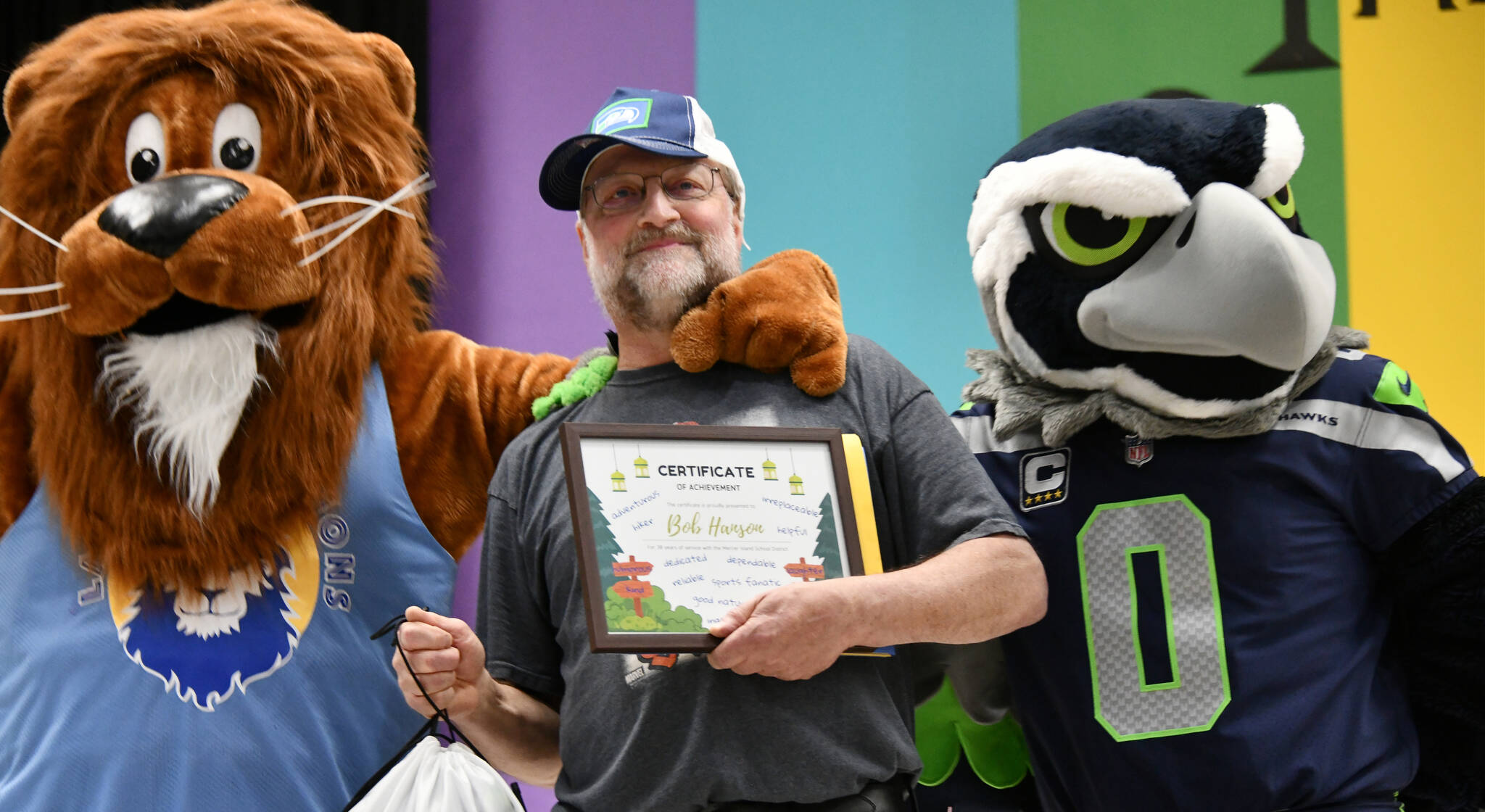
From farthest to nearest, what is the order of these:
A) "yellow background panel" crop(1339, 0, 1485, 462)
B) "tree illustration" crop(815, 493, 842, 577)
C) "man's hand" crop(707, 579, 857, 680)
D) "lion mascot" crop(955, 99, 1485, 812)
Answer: "yellow background panel" crop(1339, 0, 1485, 462) < "lion mascot" crop(955, 99, 1485, 812) < "tree illustration" crop(815, 493, 842, 577) < "man's hand" crop(707, 579, 857, 680)

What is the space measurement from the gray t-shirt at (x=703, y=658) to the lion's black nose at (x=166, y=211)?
0.48 meters

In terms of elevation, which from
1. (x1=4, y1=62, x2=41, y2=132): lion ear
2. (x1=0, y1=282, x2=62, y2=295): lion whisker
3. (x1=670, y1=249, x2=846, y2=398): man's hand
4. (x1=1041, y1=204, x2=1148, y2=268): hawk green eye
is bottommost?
(x1=670, y1=249, x2=846, y2=398): man's hand

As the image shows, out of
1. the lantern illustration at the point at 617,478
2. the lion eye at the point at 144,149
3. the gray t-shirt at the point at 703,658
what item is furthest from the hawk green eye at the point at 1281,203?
the lion eye at the point at 144,149

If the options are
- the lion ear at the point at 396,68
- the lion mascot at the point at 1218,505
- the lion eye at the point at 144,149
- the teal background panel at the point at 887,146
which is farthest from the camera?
the teal background panel at the point at 887,146

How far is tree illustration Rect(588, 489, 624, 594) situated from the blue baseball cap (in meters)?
0.49

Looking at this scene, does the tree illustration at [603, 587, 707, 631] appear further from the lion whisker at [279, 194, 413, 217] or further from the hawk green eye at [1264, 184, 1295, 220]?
the hawk green eye at [1264, 184, 1295, 220]

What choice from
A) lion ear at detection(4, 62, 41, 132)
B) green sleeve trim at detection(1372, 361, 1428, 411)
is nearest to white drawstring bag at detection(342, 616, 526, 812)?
lion ear at detection(4, 62, 41, 132)

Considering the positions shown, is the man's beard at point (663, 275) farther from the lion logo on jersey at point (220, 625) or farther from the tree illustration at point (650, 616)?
the lion logo on jersey at point (220, 625)

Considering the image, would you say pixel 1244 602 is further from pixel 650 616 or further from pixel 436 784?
pixel 436 784

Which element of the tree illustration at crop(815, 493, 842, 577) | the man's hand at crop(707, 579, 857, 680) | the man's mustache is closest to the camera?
the man's hand at crop(707, 579, 857, 680)

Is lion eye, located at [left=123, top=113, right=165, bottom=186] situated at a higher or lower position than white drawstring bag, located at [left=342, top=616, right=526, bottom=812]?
higher

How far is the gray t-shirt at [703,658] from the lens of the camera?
1362mm

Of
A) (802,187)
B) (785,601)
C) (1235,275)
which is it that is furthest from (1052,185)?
(802,187)

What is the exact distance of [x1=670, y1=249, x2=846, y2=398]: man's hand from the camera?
1.54 metres
